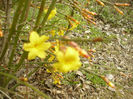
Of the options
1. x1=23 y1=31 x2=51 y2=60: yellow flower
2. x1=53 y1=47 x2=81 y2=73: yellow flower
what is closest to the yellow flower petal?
x1=23 y1=31 x2=51 y2=60: yellow flower

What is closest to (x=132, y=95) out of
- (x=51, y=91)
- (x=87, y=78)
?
(x=87, y=78)

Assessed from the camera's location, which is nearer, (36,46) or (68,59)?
(68,59)

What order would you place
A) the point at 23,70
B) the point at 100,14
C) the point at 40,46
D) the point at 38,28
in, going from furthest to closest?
the point at 100,14
the point at 23,70
the point at 38,28
the point at 40,46

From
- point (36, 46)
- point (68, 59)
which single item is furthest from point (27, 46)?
point (68, 59)

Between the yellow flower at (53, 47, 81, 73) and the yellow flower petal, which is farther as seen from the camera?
the yellow flower petal

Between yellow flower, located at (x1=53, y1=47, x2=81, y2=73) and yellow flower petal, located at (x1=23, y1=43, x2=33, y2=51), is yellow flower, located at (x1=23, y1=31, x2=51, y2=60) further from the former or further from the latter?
yellow flower, located at (x1=53, y1=47, x2=81, y2=73)

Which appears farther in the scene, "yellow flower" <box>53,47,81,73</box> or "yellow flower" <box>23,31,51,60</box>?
"yellow flower" <box>23,31,51,60</box>

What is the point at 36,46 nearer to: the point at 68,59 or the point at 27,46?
the point at 27,46

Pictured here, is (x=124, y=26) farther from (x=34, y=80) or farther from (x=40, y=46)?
(x=40, y=46)
